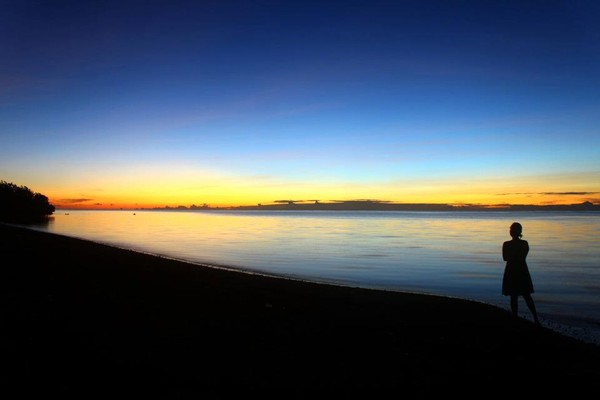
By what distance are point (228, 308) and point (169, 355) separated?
4.42m

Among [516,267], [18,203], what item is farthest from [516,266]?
[18,203]

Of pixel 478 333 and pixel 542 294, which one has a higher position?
pixel 478 333

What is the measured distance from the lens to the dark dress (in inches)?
445

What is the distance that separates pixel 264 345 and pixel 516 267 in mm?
7204

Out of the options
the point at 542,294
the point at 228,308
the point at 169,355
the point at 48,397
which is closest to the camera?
the point at 48,397

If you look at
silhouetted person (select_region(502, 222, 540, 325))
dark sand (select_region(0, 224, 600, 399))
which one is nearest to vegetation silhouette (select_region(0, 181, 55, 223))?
dark sand (select_region(0, 224, 600, 399))

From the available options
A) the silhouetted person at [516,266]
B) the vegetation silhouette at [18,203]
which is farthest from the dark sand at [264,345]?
the vegetation silhouette at [18,203]

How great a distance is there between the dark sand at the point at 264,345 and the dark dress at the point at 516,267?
1.06 meters

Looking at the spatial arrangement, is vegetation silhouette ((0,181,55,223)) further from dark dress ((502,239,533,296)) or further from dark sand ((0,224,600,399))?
dark dress ((502,239,533,296))

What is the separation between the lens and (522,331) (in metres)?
11.0

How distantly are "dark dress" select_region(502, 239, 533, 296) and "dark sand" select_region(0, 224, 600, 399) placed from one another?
1059 millimetres

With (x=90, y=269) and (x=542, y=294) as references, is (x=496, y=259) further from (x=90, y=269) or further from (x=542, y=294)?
(x=90, y=269)

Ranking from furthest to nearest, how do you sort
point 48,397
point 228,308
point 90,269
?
point 90,269 → point 228,308 → point 48,397

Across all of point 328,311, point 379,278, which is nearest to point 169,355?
point 328,311
